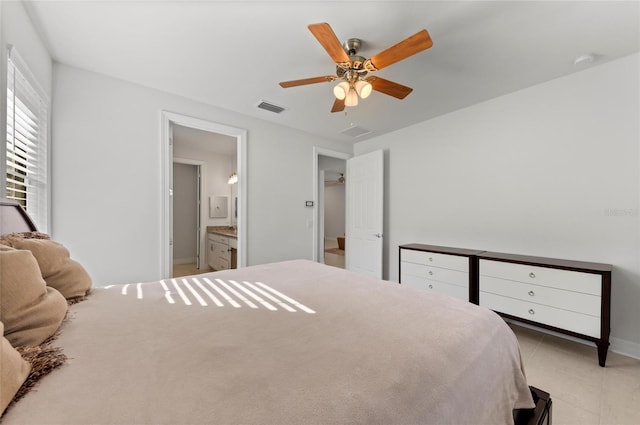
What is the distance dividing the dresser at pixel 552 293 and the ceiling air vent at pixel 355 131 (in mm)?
2448

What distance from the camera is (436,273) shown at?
313cm

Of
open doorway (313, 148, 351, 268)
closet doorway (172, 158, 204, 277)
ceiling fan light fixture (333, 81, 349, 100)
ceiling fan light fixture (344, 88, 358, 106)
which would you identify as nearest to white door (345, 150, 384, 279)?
open doorway (313, 148, 351, 268)

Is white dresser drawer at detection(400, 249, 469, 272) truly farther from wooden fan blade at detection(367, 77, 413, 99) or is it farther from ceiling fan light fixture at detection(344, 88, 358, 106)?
ceiling fan light fixture at detection(344, 88, 358, 106)

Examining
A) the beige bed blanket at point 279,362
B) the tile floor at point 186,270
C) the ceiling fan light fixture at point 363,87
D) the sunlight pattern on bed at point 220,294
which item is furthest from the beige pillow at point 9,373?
the tile floor at point 186,270

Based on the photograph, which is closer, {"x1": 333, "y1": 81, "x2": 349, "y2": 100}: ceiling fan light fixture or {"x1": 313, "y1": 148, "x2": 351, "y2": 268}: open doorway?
{"x1": 333, "y1": 81, "x2": 349, "y2": 100}: ceiling fan light fixture

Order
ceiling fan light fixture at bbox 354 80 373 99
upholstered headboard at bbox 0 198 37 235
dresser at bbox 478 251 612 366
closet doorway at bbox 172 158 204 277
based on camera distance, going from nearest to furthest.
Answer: upholstered headboard at bbox 0 198 37 235 → ceiling fan light fixture at bbox 354 80 373 99 → dresser at bbox 478 251 612 366 → closet doorway at bbox 172 158 204 277

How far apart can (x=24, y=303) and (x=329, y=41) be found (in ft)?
6.10

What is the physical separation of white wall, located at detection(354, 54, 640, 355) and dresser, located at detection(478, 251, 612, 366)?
0.27 meters

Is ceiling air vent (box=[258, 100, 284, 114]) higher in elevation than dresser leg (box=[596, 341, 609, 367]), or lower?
higher

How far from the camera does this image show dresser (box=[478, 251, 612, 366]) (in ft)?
6.82

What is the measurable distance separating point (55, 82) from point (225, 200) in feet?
12.4

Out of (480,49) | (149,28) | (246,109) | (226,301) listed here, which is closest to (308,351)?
(226,301)

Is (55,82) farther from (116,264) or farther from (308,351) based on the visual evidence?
(308,351)

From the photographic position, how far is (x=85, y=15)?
1.81m
